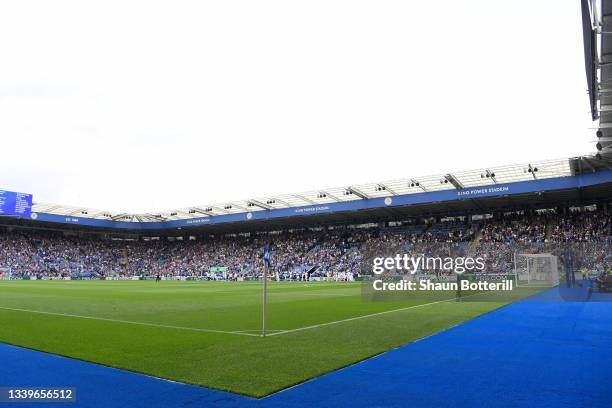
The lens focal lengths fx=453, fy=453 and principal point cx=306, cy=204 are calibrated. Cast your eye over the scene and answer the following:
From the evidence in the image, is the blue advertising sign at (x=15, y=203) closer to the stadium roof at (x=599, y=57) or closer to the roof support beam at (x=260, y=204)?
the roof support beam at (x=260, y=204)

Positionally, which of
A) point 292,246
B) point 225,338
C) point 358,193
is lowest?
point 225,338

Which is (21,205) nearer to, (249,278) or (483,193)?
(249,278)

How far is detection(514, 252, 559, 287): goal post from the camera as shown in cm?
2958

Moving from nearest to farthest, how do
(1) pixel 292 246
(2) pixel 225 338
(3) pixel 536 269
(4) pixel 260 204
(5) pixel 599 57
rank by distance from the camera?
1. (2) pixel 225 338
2. (5) pixel 599 57
3. (3) pixel 536 269
4. (4) pixel 260 204
5. (1) pixel 292 246

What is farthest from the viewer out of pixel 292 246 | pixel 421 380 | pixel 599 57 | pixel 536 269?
pixel 292 246

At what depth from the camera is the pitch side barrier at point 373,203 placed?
40.1 m

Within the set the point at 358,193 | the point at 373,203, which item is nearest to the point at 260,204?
the point at 358,193

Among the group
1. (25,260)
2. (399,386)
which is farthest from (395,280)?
(25,260)

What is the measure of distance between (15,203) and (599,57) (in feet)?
200

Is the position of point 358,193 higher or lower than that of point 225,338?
higher

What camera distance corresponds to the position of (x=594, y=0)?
10.6 metres

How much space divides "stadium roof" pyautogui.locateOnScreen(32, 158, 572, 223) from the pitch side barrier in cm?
45

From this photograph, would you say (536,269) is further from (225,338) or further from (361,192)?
(225,338)

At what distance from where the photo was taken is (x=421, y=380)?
21.1 feet
